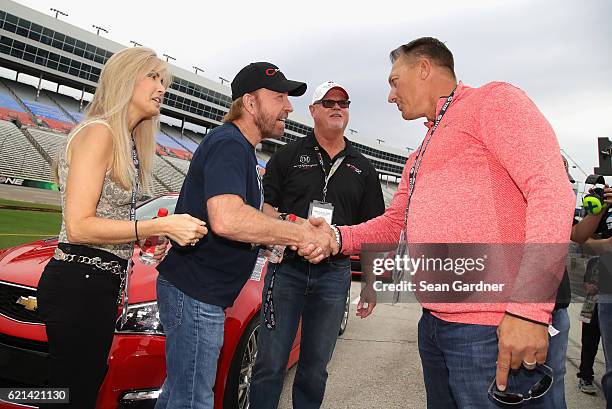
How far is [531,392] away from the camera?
138 cm

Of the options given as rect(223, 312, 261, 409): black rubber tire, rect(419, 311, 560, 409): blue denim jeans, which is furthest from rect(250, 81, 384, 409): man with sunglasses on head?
rect(419, 311, 560, 409): blue denim jeans

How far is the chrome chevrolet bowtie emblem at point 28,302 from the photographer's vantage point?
248cm

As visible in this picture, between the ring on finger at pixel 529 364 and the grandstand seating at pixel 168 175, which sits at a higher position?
the grandstand seating at pixel 168 175

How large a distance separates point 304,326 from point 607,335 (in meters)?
1.93

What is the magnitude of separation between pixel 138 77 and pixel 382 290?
155 cm

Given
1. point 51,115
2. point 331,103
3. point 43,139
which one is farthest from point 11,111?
point 331,103

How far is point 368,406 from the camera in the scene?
11.3 ft

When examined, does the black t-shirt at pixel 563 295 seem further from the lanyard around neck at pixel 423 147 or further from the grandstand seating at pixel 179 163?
the grandstand seating at pixel 179 163

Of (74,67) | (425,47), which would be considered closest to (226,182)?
(425,47)

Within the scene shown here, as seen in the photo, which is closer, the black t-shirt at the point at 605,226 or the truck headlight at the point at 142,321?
the truck headlight at the point at 142,321

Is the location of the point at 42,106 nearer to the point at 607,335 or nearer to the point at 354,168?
the point at 354,168

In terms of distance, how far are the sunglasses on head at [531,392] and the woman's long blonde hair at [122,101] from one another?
174 centimetres

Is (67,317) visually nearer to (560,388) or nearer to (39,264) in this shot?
(39,264)

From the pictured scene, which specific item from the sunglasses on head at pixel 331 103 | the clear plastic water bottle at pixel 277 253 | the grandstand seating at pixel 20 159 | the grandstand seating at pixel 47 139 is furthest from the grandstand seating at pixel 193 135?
the clear plastic water bottle at pixel 277 253
